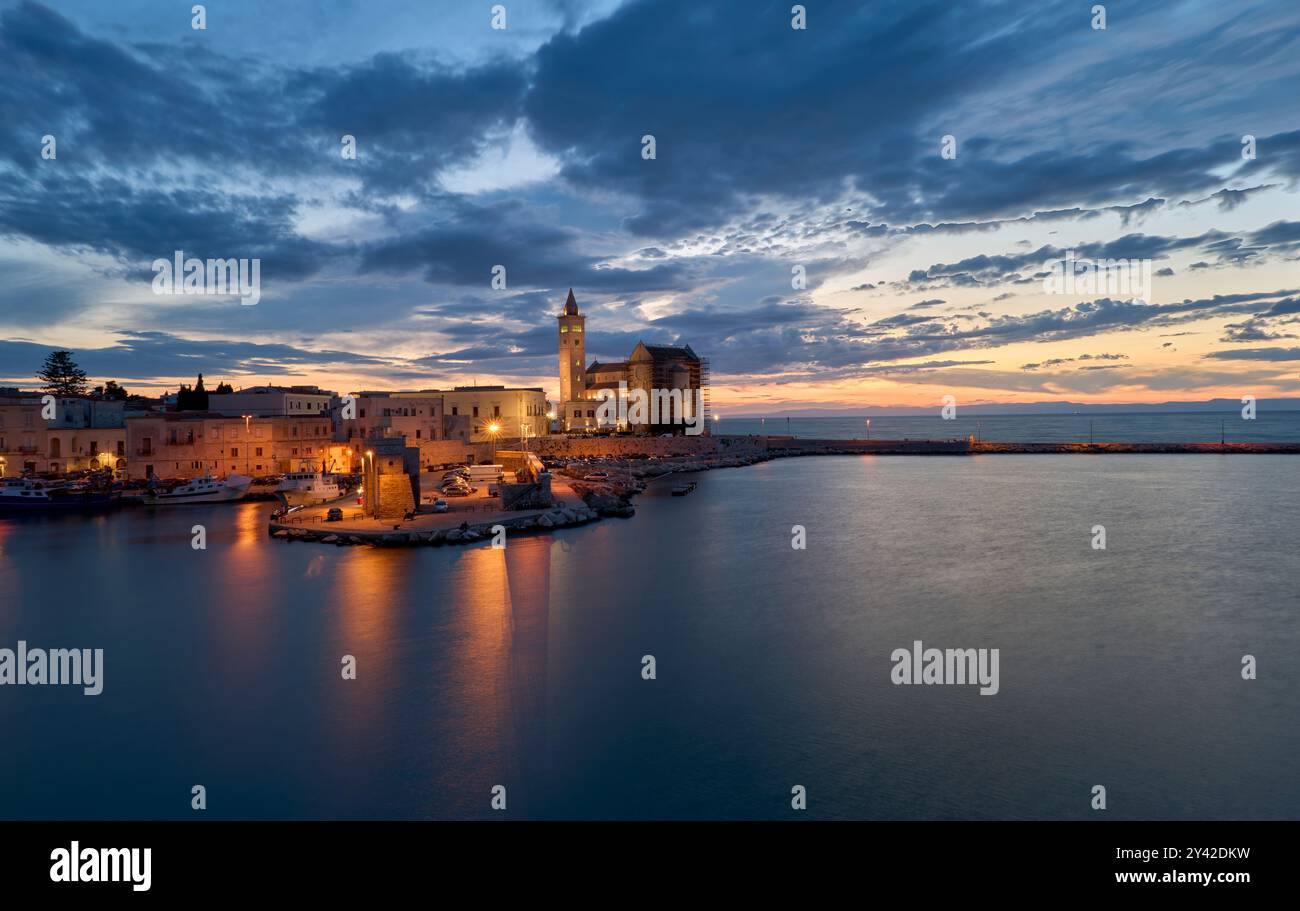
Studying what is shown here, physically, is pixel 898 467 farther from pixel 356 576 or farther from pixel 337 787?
pixel 337 787

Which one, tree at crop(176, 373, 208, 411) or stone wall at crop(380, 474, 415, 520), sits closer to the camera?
stone wall at crop(380, 474, 415, 520)

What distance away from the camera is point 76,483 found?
45.1m

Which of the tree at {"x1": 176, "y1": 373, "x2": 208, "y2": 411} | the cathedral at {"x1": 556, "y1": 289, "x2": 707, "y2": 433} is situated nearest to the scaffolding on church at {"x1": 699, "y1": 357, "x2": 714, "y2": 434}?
the cathedral at {"x1": 556, "y1": 289, "x2": 707, "y2": 433}

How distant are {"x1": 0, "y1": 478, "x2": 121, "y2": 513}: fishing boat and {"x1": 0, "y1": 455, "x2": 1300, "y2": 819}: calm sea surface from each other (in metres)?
10.4

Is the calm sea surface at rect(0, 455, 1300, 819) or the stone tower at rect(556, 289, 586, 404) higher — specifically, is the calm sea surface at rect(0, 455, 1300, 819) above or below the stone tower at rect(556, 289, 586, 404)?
below

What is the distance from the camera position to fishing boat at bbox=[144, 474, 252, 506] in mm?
42719

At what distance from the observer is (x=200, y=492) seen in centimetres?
4309

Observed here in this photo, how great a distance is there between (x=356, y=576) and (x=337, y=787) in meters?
13.8

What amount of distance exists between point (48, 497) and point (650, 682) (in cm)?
4286

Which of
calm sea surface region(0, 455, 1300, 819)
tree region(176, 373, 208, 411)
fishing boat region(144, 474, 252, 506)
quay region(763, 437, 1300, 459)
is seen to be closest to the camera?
calm sea surface region(0, 455, 1300, 819)

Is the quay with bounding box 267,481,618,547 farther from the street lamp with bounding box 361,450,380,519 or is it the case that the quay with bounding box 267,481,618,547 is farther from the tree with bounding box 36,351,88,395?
the tree with bounding box 36,351,88,395

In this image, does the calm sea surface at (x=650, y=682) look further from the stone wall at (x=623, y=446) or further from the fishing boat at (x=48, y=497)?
the stone wall at (x=623, y=446)
